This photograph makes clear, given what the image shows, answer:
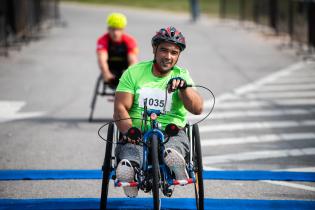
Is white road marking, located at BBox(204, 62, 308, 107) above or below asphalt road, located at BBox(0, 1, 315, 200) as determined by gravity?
below

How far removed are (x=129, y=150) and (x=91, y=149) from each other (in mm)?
3738

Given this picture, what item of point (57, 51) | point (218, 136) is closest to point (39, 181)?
point (218, 136)

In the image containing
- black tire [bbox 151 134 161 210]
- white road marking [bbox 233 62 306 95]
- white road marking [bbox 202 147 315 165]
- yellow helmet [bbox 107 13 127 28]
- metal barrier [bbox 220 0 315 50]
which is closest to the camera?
black tire [bbox 151 134 161 210]

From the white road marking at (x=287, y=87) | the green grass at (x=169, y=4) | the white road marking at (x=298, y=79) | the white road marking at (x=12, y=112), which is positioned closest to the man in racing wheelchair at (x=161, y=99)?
the white road marking at (x=12, y=112)

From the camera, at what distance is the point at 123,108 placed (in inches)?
263

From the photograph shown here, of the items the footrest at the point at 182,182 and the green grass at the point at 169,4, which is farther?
the green grass at the point at 169,4

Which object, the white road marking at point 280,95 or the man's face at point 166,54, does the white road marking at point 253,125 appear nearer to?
the white road marking at point 280,95

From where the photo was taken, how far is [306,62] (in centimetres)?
2022

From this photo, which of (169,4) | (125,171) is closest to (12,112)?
(125,171)

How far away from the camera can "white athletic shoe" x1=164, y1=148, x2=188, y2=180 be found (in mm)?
6254

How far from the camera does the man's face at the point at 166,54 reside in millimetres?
6562

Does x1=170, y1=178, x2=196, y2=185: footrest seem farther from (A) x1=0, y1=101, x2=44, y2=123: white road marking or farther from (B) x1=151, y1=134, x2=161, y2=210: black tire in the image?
(A) x1=0, y1=101, x2=44, y2=123: white road marking

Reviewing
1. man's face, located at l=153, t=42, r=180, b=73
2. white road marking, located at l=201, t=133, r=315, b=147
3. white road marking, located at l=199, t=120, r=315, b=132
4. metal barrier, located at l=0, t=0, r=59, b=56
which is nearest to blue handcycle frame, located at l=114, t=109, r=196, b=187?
man's face, located at l=153, t=42, r=180, b=73

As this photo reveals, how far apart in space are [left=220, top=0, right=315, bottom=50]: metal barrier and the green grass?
7.13 metres
